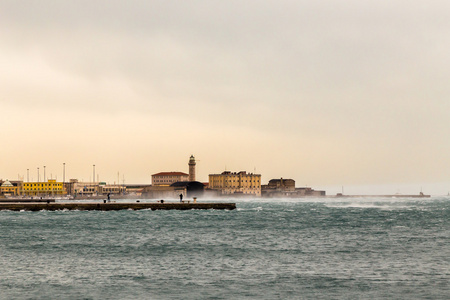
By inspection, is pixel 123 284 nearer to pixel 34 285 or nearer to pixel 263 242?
pixel 34 285

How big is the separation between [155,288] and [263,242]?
2570 centimetres

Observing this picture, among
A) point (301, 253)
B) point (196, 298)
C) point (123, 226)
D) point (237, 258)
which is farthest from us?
point (123, 226)

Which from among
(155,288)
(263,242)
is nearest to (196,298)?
(155,288)

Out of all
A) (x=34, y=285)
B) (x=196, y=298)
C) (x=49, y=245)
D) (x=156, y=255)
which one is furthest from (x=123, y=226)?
(x=196, y=298)

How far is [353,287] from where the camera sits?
34.0 metres

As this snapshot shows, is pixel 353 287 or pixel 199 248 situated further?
pixel 199 248

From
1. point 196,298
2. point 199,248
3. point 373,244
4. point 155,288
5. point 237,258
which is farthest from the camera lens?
point 373,244

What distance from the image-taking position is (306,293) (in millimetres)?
32469

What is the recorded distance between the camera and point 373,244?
56.5 m

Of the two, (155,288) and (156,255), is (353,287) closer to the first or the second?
(155,288)

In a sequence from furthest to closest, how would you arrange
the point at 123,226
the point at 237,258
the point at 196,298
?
the point at 123,226 → the point at 237,258 → the point at 196,298

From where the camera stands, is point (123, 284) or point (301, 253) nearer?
point (123, 284)

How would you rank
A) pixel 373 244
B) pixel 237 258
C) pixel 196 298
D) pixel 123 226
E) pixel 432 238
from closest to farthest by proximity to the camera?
pixel 196 298, pixel 237 258, pixel 373 244, pixel 432 238, pixel 123 226

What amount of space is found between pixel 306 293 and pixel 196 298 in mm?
5663
